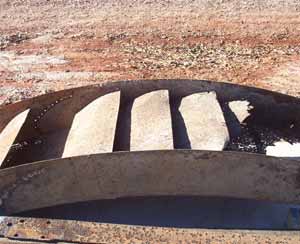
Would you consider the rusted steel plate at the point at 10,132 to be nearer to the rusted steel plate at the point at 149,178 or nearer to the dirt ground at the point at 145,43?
the rusted steel plate at the point at 149,178

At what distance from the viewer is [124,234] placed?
10.2ft

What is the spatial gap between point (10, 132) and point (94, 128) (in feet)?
2.87

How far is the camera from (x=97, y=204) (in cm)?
381

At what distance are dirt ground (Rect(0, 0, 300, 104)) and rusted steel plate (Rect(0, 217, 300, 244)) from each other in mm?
4279

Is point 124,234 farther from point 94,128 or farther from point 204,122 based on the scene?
point 204,122

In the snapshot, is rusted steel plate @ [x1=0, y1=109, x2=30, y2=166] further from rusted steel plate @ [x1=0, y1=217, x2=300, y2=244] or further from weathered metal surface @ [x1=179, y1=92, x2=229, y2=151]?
weathered metal surface @ [x1=179, y1=92, x2=229, y2=151]

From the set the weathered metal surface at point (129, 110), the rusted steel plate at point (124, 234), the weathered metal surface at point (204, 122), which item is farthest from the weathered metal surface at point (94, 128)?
the rusted steel plate at point (124, 234)

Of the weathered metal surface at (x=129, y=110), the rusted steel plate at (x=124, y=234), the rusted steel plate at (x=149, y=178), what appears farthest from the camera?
the weathered metal surface at (x=129, y=110)

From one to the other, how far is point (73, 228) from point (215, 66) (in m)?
5.58

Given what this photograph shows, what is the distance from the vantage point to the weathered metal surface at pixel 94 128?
13.0ft

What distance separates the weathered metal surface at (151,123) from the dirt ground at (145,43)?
10.3 feet

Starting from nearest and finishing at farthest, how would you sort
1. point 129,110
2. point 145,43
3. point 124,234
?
point 124,234, point 129,110, point 145,43

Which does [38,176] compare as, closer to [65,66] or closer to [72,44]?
[65,66]

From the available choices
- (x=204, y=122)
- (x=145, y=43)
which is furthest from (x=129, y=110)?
Result: (x=145, y=43)
